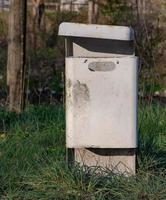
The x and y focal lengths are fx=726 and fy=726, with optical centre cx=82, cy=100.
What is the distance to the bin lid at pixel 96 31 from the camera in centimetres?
581

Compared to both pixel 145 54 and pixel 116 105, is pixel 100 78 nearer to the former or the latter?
pixel 116 105

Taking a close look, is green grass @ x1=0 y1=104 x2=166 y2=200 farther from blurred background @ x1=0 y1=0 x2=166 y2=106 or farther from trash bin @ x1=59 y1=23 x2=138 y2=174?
blurred background @ x1=0 y1=0 x2=166 y2=106

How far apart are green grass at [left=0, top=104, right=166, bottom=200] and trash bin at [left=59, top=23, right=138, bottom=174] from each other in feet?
0.96

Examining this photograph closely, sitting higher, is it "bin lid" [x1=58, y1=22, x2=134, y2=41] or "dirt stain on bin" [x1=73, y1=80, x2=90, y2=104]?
"bin lid" [x1=58, y1=22, x2=134, y2=41]

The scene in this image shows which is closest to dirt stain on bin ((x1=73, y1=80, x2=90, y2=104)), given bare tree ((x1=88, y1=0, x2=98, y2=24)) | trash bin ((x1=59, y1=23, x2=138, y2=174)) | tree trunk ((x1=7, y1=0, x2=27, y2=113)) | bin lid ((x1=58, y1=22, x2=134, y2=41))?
trash bin ((x1=59, y1=23, x2=138, y2=174))

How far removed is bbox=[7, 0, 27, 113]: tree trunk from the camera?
948 cm

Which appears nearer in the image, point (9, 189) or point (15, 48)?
point (9, 189)

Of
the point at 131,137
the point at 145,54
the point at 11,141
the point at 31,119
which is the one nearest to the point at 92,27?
the point at 131,137

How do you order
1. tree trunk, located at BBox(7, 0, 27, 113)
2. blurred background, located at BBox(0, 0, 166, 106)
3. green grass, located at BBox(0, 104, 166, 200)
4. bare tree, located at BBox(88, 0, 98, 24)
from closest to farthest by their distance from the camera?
green grass, located at BBox(0, 104, 166, 200), tree trunk, located at BBox(7, 0, 27, 113), blurred background, located at BBox(0, 0, 166, 106), bare tree, located at BBox(88, 0, 98, 24)

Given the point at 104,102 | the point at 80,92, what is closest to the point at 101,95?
the point at 104,102

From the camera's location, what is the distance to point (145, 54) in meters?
13.4

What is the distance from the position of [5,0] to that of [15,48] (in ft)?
32.8

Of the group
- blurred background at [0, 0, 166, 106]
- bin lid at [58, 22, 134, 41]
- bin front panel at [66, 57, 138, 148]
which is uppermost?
bin lid at [58, 22, 134, 41]

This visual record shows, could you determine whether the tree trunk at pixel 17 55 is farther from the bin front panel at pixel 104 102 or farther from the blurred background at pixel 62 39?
the bin front panel at pixel 104 102
